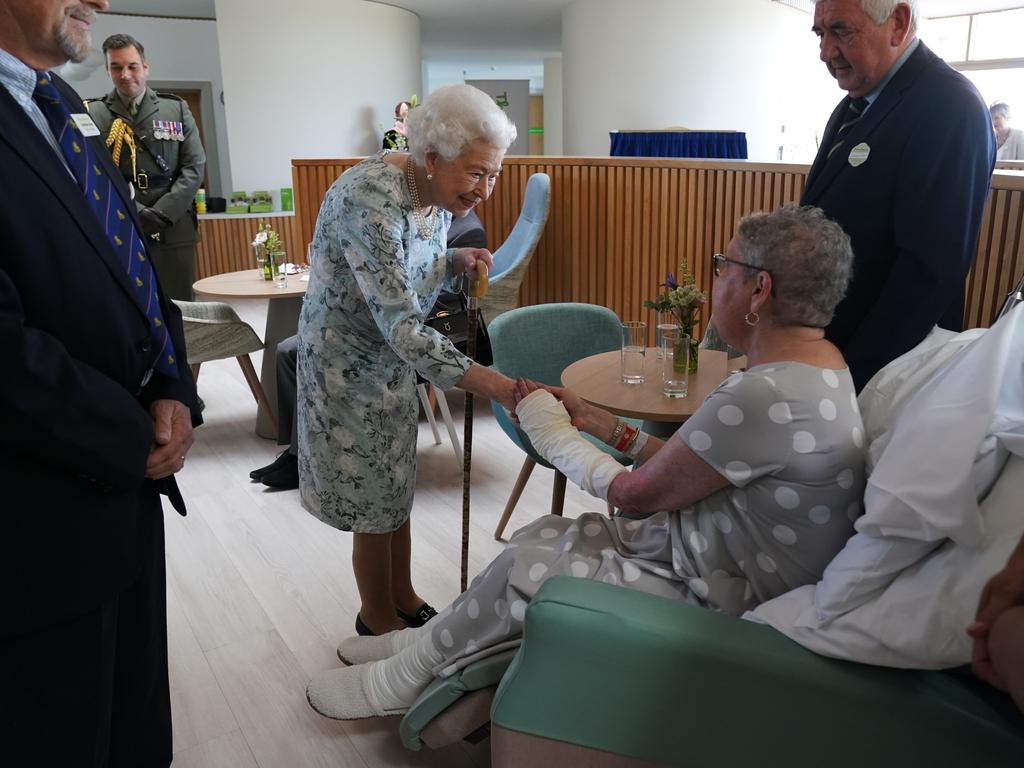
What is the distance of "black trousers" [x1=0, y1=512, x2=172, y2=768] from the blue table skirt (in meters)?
6.11

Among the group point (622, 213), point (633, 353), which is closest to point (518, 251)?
point (622, 213)

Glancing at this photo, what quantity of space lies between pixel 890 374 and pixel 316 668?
1.91 m

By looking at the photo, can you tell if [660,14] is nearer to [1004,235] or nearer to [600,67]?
[600,67]

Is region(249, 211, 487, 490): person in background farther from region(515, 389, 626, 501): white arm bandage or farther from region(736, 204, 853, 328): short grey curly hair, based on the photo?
region(736, 204, 853, 328): short grey curly hair

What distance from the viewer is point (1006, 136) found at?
748 centimetres

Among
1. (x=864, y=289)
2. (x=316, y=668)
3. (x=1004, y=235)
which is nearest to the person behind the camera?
(x=864, y=289)

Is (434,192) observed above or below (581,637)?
above

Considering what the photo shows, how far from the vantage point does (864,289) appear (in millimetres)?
2447

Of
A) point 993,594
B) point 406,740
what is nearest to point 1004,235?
point 993,594

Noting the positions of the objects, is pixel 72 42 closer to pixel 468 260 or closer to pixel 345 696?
pixel 468 260

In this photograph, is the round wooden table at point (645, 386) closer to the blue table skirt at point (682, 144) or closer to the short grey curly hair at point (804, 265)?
the short grey curly hair at point (804, 265)

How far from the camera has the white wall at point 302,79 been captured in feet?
31.5

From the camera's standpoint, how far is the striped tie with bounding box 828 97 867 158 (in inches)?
99.0

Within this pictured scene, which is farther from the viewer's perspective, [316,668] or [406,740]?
[316,668]
